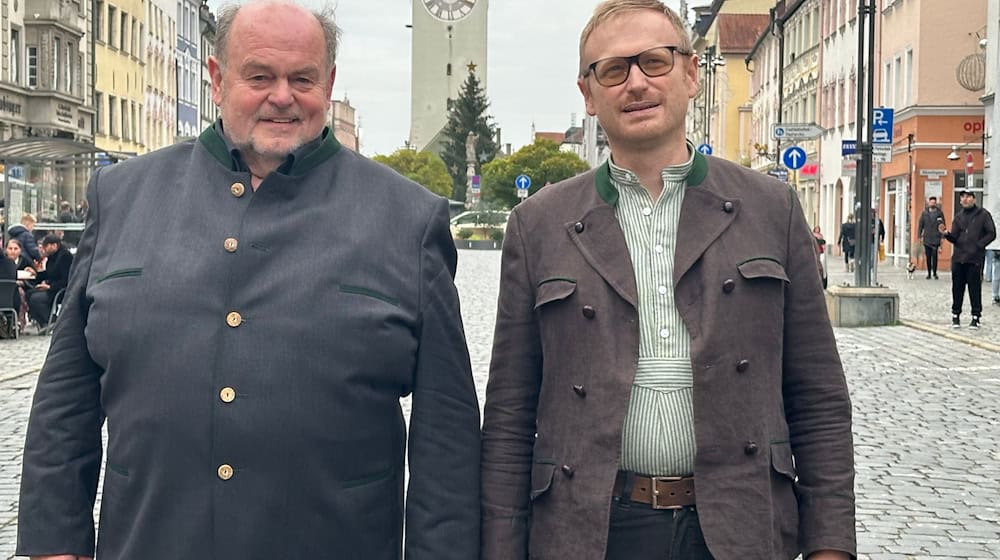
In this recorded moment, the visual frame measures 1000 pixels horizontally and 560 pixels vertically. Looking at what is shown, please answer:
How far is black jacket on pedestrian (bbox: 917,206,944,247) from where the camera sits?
33312mm

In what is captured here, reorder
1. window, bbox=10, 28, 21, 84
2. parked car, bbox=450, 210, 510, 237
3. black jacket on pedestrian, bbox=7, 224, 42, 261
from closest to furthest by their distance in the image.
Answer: black jacket on pedestrian, bbox=7, 224, 42, 261
window, bbox=10, 28, 21, 84
parked car, bbox=450, 210, 510, 237

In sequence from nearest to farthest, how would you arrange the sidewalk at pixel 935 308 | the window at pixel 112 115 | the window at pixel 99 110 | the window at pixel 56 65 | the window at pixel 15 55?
the sidewalk at pixel 935 308 → the window at pixel 15 55 → the window at pixel 56 65 → the window at pixel 99 110 → the window at pixel 112 115

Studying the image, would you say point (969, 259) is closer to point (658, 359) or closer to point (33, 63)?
point (658, 359)

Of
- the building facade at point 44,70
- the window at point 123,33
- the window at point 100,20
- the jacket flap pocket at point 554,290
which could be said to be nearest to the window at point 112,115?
the window at point 123,33

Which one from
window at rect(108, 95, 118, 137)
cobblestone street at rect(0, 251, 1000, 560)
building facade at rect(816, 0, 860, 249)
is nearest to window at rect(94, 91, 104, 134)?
window at rect(108, 95, 118, 137)

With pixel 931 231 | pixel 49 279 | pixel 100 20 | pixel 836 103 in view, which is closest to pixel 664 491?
pixel 49 279

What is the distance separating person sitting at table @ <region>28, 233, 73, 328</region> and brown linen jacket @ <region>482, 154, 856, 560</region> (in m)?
17.4

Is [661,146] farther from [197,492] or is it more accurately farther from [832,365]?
[197,492]

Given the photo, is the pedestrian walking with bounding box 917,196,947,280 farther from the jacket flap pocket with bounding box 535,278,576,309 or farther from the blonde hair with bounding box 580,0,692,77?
the jacket flap pocket with bounding box 535,278,576,309

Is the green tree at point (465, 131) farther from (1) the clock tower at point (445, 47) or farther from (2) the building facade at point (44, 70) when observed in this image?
(2) the building facade at point (44, 70)

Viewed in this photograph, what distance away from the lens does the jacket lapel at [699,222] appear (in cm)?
345

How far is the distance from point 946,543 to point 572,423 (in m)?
4.28

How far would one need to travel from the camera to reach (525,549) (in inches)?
139

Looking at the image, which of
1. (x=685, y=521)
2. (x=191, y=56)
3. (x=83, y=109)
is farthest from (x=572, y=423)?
(x=191, y=56)
